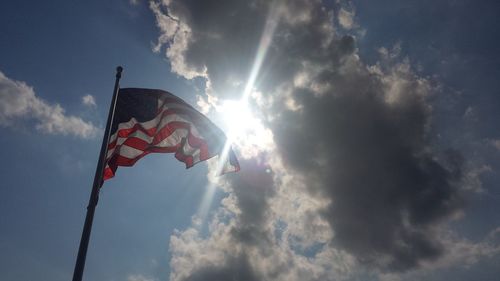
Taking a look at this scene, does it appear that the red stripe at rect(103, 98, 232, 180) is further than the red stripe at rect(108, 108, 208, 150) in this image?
Yes

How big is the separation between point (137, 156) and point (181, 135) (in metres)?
2.62

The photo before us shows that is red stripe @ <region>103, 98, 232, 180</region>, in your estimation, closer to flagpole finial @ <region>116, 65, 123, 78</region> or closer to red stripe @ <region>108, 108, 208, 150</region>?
red stripe @ <region>108, 108, 208, 150</region>

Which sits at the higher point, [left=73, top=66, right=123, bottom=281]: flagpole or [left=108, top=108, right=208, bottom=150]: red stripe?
[left=108, top=108, right=208, bottom=150]: red stripe

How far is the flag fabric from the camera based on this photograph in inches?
663

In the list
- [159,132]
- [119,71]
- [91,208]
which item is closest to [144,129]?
[159,132]

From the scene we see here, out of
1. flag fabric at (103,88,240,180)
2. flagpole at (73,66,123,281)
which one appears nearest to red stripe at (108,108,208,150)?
flag fabric at (103,88,240,180)

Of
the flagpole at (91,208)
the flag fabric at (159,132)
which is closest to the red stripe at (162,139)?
the flag fabric at (159,132)

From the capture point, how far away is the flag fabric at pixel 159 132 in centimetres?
1683

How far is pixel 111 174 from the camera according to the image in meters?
16.7

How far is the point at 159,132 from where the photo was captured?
18453mm

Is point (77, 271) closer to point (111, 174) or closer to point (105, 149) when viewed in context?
point (105, 149)

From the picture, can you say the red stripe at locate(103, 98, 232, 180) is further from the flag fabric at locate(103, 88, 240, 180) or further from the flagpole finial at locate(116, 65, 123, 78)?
the flagpole finial at locate(116, 65, 123, 78)

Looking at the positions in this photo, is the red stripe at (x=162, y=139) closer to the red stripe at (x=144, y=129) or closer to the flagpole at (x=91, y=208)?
the red stripe at (x=144, y=129)

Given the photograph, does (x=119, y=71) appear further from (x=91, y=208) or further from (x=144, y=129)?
(x=91, y=208)
